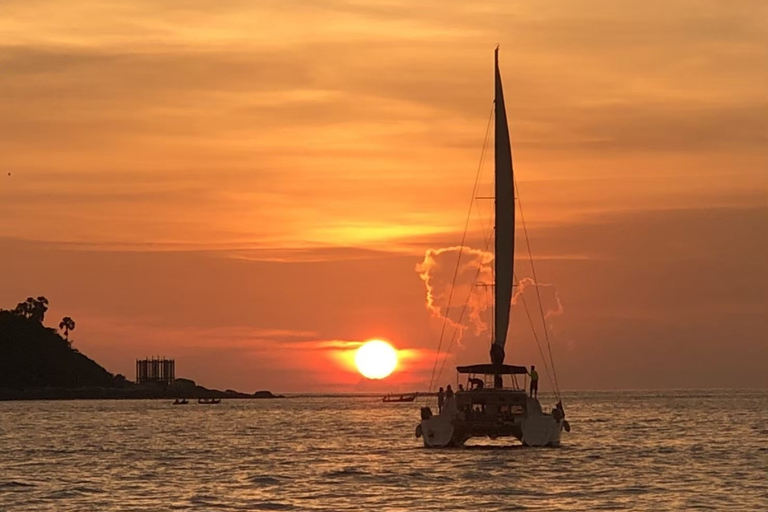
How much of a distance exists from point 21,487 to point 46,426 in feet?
241

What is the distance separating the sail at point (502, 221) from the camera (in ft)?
247

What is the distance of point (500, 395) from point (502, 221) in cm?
1130

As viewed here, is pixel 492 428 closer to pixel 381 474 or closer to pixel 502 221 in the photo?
pixel 381 474

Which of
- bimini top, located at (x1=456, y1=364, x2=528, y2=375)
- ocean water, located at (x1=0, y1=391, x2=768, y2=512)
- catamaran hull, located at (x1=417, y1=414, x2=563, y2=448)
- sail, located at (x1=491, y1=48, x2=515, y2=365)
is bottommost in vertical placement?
ocean water, located at (x1=0, y1=391, x2=768, y2=512)

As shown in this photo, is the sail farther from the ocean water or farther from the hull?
the ocean water

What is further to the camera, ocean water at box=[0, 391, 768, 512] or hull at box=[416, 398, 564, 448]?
hull at box=[416, 398, 564, 448]

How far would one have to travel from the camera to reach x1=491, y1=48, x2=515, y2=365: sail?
247 ft

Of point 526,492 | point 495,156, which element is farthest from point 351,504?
point 495,156

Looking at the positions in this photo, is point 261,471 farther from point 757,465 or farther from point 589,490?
point 757,465

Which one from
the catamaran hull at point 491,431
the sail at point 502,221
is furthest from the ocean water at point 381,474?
the sail at point 502,221

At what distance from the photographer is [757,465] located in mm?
68500

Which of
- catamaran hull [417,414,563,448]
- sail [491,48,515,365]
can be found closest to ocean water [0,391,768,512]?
catamaran hull [417,414,563,448]

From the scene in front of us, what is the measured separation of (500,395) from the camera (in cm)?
6988

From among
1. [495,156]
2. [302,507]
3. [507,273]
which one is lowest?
[302,507]
